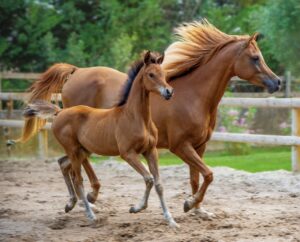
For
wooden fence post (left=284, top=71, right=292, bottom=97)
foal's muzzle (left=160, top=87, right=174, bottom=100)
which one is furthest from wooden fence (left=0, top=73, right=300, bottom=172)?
wooden fence post (left=284, top=71, right=292, bottom=97)

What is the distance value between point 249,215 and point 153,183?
3.62ft

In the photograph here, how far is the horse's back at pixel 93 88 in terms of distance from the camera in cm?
834

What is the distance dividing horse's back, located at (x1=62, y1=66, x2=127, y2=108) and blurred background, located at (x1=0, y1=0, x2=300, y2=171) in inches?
163

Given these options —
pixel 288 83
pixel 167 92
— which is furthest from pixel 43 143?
pixel 167 92

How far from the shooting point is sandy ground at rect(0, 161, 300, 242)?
6.15m

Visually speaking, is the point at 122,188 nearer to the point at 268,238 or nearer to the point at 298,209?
the point at 298,209

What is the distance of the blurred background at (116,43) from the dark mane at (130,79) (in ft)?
17.9

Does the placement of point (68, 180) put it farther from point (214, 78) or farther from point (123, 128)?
point (214, 78)

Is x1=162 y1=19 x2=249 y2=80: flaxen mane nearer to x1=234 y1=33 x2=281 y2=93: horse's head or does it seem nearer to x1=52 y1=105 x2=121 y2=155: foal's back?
x1=234 y1=33 x2=281 y2=93: horse's head

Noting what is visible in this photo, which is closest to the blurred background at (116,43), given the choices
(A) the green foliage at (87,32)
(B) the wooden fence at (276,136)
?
(A) the green foliage at (87,32)

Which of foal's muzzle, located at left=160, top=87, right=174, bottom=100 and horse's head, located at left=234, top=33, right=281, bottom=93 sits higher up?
→ horse's head, located at left=234, top=33, right=281, bottom=93

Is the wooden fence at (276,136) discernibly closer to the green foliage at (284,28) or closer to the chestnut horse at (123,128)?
the chestnut horse at (123,128)

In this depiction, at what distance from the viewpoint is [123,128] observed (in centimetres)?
671

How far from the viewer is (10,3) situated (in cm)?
1549
